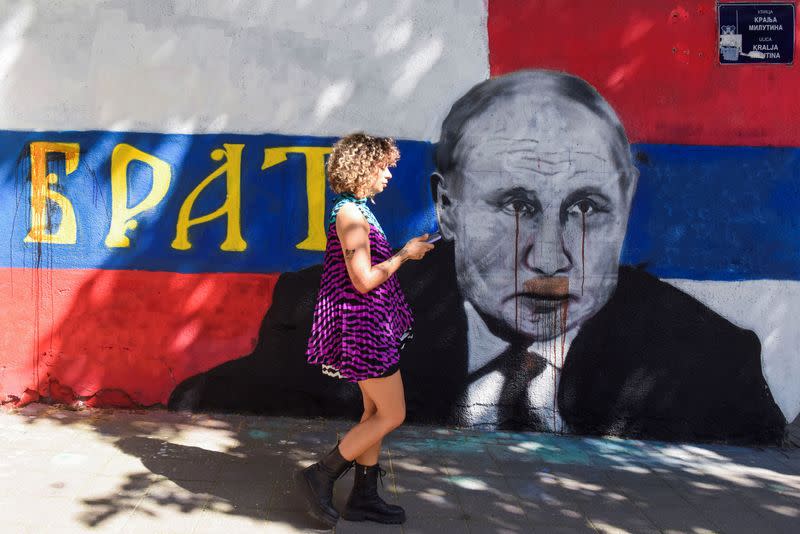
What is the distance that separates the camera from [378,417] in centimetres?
344

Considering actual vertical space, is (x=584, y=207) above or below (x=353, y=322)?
above

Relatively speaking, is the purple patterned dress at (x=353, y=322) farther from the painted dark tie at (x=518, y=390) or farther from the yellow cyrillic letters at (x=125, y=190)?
A: the yellow cyrillic letters at (x=125, y=190)

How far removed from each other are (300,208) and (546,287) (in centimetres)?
175

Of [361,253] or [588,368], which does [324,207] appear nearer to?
[361,253]

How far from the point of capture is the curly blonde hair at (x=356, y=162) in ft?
11.1

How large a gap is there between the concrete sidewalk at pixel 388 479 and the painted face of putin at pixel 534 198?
964mm

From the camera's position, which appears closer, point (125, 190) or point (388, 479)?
point (388, 479)

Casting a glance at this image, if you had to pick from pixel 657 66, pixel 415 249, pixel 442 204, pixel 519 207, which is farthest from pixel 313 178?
pixel 657 66

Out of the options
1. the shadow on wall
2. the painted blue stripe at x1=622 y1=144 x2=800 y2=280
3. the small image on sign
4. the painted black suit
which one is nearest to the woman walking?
the painted black suit

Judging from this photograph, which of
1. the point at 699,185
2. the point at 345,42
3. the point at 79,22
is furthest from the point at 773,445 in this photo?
the point at 79,22

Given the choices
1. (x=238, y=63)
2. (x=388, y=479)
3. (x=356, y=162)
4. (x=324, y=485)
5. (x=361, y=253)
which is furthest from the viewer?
(x=238, y=63)

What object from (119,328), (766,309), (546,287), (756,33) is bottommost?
(119,328)

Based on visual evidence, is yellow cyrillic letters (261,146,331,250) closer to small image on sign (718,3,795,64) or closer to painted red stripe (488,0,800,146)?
painted red stripe (488,0,800,146)

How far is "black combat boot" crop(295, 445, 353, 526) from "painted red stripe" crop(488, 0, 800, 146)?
9.24ft
